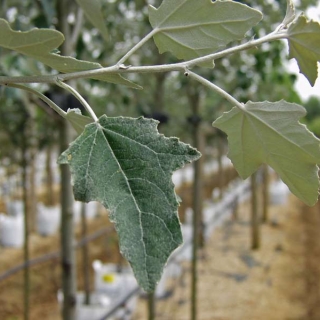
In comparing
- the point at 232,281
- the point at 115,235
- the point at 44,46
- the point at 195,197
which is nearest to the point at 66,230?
the point at 44,46

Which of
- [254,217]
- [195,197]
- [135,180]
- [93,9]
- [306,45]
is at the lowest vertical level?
[135,180]

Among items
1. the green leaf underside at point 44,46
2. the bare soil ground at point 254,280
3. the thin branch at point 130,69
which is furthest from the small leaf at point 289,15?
the bare soil ground at point 254,280

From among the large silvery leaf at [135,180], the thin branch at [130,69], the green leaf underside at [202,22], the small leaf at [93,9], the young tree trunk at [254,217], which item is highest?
the young tree trunk at [254,217]

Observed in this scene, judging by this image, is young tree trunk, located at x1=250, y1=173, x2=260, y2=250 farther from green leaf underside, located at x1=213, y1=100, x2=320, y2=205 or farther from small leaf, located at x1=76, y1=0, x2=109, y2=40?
green leaf underside, located at x1=213, y1=100, x2=320, y2=205

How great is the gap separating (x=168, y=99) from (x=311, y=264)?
2.56m

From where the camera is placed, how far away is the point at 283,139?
41 cm

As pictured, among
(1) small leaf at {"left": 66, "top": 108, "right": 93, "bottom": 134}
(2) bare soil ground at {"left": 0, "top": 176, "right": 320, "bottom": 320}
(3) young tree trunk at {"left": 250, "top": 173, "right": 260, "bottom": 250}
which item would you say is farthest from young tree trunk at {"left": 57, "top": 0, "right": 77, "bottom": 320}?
(3) young tree trunk at {"left": 250, "top": 173, "right": 260, "bottom": 250}

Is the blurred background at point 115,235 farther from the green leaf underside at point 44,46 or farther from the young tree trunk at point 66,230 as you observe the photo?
the green leaf underside at point 44,46

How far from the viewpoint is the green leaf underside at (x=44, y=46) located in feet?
1.19

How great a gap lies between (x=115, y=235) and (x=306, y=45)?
5.36 meters

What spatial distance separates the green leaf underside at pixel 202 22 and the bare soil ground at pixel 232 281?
376 centimetres

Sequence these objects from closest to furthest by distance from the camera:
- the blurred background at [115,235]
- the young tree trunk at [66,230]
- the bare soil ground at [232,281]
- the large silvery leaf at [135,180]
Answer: the large silvery leaf at [135,180]
the young tree trunk at [66,230]
the blurred background at [115,235]
the bare soil ground at [232,281]

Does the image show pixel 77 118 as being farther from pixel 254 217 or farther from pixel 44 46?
pixel 254 217

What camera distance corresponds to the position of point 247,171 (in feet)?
1.45
